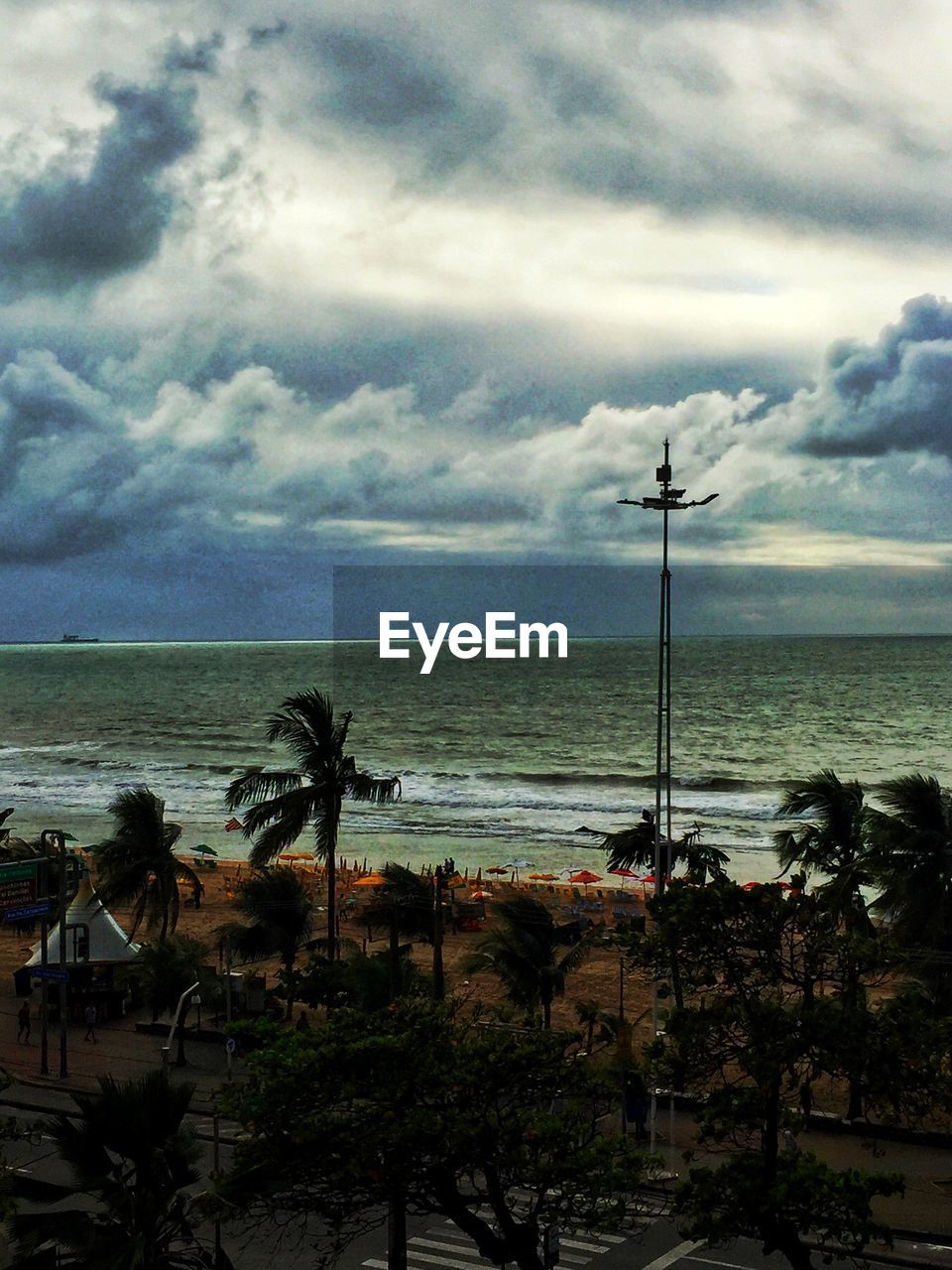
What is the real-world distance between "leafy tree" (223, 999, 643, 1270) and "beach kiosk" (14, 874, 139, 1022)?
21.6 metres

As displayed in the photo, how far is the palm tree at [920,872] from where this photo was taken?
2759 cm

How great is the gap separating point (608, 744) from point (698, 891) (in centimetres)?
11220

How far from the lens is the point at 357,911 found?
4909 centimetres

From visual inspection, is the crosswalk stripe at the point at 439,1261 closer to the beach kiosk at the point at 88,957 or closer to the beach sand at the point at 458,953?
the beach sand at the point at 458,953

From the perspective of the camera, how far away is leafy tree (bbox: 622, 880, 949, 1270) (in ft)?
44.9

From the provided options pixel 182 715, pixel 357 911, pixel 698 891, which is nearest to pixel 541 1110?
pixel 698 891

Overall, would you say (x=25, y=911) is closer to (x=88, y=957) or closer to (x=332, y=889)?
(x=88, y=957)

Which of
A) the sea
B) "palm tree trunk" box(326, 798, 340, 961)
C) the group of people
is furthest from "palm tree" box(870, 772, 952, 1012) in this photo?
the sea

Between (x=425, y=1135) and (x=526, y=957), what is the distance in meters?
16.7

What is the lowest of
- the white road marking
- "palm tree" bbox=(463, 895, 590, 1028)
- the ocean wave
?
the white road marking

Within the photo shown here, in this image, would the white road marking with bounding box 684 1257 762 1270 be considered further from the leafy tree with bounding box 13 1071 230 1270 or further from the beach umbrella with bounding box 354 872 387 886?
the beach umbrella with bounding box 354 872 387 886

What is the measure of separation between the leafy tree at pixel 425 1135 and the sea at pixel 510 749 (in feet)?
161

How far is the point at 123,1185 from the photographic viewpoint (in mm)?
13844

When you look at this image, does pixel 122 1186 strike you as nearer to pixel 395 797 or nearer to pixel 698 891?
pixel 698 891
